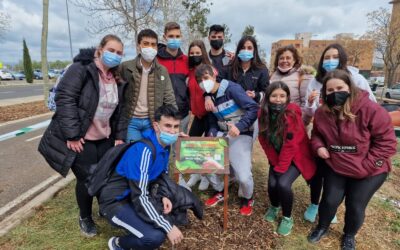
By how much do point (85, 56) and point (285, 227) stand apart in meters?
2.82

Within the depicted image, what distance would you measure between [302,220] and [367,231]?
30.0 inches

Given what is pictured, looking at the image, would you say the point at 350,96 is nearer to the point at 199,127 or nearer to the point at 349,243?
the point at 349,243

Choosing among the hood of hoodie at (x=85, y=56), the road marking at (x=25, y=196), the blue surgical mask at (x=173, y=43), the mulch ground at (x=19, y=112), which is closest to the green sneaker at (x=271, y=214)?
the blue surgical mask at (x=173, y=43)

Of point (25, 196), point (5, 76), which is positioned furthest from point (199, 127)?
point (5, 76)

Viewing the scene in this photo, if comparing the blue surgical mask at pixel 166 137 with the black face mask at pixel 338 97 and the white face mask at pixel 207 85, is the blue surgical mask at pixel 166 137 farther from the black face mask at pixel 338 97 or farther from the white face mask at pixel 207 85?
the black face mask at pixel 338 97

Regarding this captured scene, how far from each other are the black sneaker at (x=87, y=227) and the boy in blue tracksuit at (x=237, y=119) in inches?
68.6

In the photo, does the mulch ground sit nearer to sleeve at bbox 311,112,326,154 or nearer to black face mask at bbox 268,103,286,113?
black face mask at bbox 268,103,286,113

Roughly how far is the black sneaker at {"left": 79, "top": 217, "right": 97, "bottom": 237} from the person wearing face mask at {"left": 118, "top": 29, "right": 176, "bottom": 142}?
98 centimetres

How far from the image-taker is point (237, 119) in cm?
374

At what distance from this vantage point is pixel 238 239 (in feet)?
10.7

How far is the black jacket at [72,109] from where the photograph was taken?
110 inches

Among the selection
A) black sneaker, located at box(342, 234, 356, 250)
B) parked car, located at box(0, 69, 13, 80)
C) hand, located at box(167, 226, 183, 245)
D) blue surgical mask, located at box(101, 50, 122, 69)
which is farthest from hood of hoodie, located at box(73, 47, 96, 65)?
parked car, located at box(0, 69, 13, 80)

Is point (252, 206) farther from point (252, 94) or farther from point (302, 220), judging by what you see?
point (252, 94)

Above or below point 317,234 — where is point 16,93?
below
